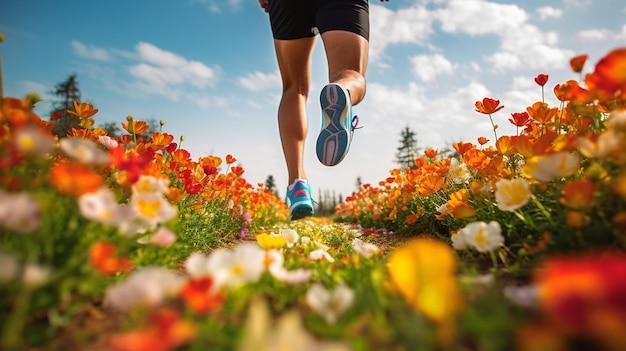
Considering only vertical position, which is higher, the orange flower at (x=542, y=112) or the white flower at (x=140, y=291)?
the orange flower at (x=542, y=112)

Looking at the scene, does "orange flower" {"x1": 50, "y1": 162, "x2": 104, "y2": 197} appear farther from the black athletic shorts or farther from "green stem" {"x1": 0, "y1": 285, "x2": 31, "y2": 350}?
the black athletic shorts

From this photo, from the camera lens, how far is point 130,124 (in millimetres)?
2072

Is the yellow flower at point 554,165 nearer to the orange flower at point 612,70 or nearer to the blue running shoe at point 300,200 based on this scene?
the orange flower at point 612,70

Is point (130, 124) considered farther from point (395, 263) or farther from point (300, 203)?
point (395, 263)

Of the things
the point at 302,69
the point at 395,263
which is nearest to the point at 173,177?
the point at 302,69

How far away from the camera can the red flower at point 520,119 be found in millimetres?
2133

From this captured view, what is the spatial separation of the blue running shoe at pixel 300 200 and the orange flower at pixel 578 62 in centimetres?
185

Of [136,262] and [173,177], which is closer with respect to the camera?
[136,262]

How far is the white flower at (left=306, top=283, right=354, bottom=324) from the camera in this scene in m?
0.73

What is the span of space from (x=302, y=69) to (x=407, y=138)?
114ft

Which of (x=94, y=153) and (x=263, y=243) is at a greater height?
(x=94, y=153)

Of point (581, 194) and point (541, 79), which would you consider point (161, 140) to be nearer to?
point (581, 194)

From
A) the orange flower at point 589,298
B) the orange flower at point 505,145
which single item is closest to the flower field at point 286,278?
the orange flower at point 589,298

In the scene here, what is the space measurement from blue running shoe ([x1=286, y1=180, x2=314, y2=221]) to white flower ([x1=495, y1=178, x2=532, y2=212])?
1662 mm
